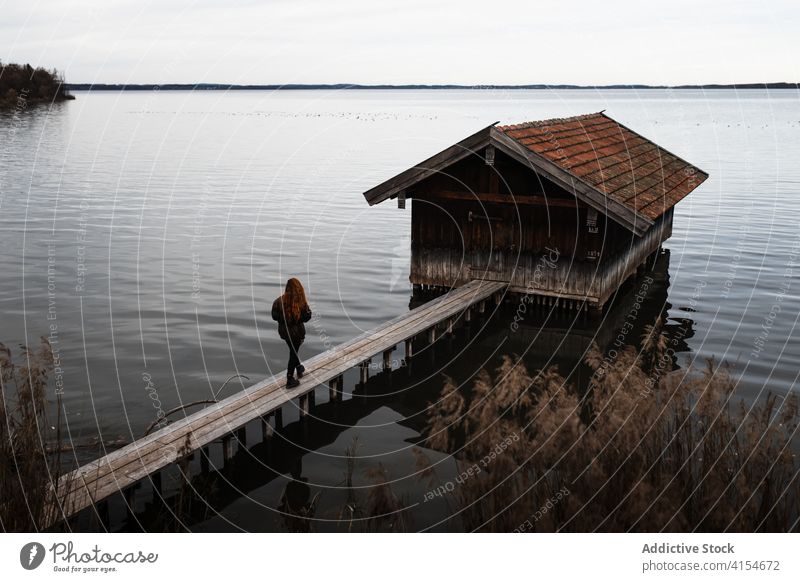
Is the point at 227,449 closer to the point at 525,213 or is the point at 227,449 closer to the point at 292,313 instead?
the point at 292,313

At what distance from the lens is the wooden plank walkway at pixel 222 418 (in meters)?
8.07

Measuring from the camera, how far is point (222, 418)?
996 cm

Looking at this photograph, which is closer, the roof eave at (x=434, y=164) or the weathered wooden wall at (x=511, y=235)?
the roof eave at (x=434, y=164)

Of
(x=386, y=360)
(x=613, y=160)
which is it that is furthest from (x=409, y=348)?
(x=613, y=160)

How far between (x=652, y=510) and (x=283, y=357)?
8.94 metres

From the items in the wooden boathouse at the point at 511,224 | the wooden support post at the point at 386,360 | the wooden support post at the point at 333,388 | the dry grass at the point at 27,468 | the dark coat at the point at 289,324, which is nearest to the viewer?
the dry grass at the point at 27,468

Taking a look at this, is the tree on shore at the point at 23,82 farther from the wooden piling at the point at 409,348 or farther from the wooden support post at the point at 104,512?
the wooden support post at the point at 104,512

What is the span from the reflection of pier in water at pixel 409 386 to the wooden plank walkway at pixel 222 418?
0.35m

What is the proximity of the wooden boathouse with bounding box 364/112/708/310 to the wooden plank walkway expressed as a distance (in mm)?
2094

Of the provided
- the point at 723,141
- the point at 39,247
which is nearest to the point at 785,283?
the point at 39,247

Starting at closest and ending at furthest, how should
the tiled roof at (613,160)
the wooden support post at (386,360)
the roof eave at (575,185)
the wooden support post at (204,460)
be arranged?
the wooden support post at (204,460), the wooden support post at (386,360), the roof eave at (575,185), the tiled roof at (613,160)

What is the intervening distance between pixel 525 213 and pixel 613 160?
3990mm

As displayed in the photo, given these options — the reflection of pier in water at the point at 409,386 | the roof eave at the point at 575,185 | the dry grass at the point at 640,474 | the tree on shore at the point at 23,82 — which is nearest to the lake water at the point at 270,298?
the reflection of pier in water at the point at 409,386

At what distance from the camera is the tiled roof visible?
16.2 meters
